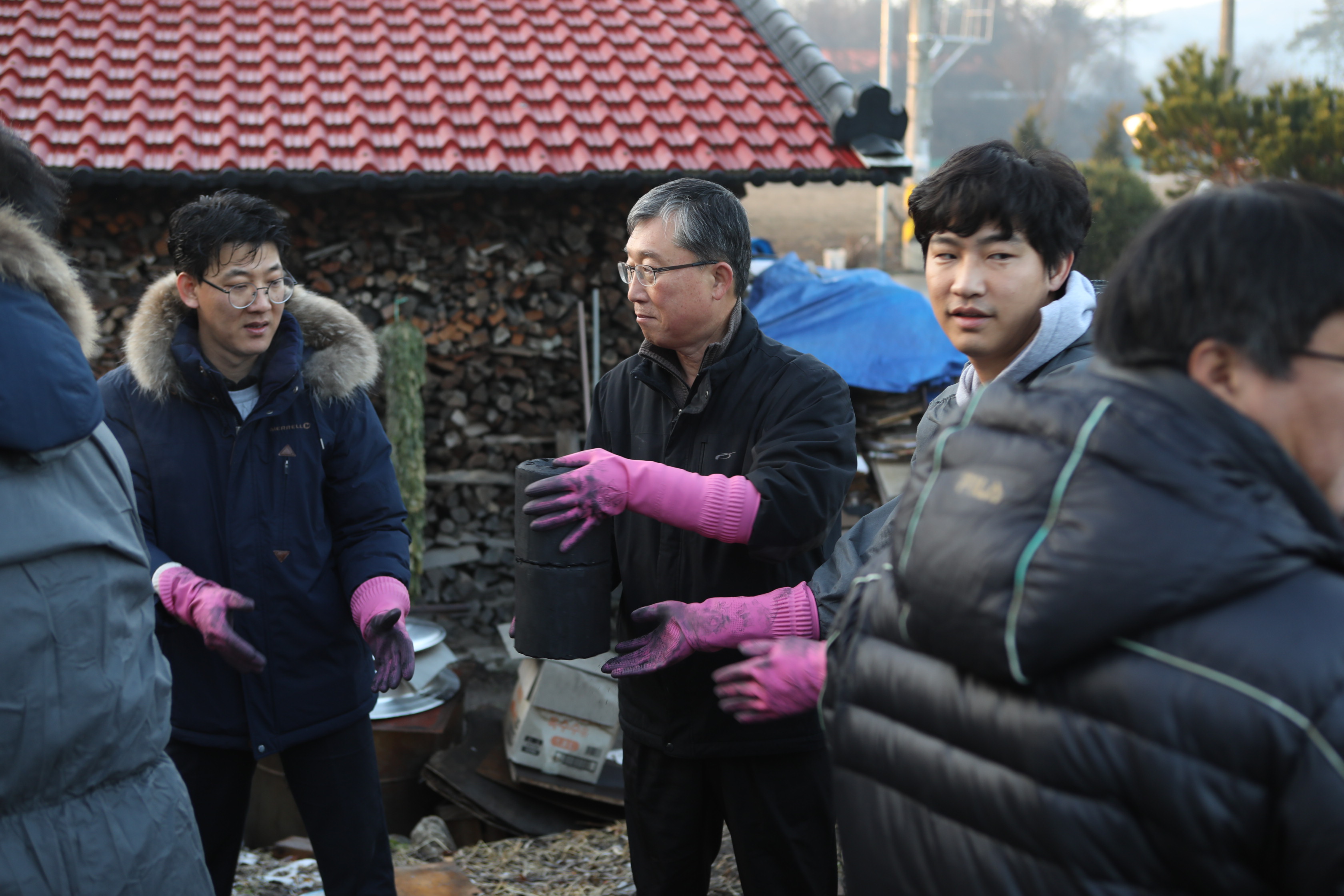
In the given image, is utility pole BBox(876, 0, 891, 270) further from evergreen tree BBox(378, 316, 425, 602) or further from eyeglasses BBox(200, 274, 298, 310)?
eyeglasses BBox(200, 274, 298, 310)

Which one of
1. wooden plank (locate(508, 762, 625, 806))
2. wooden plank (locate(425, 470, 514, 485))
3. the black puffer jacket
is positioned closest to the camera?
the black puffer jacket

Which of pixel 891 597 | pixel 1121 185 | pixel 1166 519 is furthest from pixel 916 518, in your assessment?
pixel 1121 185

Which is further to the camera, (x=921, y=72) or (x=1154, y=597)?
(x=921, y=72)

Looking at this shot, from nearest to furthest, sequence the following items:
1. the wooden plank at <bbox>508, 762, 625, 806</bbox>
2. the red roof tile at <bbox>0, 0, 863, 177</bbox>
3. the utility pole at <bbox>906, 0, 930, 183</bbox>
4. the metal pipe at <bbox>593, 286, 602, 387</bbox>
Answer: the wooden plank at <bbox>508, 762, 625, 806</bbox>
the red roof tile at <bbox>0, 0, 863, 177</bbox>
the metal pipe at <bbox>593, 286, 602, 387</bbox>
the utility pole at <bbox>906, 0, 930, 183</bbox>

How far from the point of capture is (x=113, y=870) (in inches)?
61.2

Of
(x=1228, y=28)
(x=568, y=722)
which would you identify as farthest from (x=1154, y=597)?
(x=1228, y=28)

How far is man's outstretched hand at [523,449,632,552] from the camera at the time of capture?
2170 millimetres

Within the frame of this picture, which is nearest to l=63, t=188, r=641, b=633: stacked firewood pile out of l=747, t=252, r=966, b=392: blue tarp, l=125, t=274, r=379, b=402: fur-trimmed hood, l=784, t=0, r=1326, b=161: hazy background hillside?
l=747, t=252, r=966, b=392: blue tarp

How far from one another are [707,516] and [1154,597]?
4.43ft

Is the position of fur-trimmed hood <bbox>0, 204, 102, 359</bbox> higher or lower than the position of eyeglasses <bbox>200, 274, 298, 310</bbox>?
higher

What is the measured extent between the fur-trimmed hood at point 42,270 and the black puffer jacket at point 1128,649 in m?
1.40

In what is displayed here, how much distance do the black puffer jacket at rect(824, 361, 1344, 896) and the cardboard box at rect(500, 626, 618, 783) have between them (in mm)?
3347

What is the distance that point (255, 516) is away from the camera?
2.47 m

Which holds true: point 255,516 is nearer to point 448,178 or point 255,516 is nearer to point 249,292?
point 249,292
